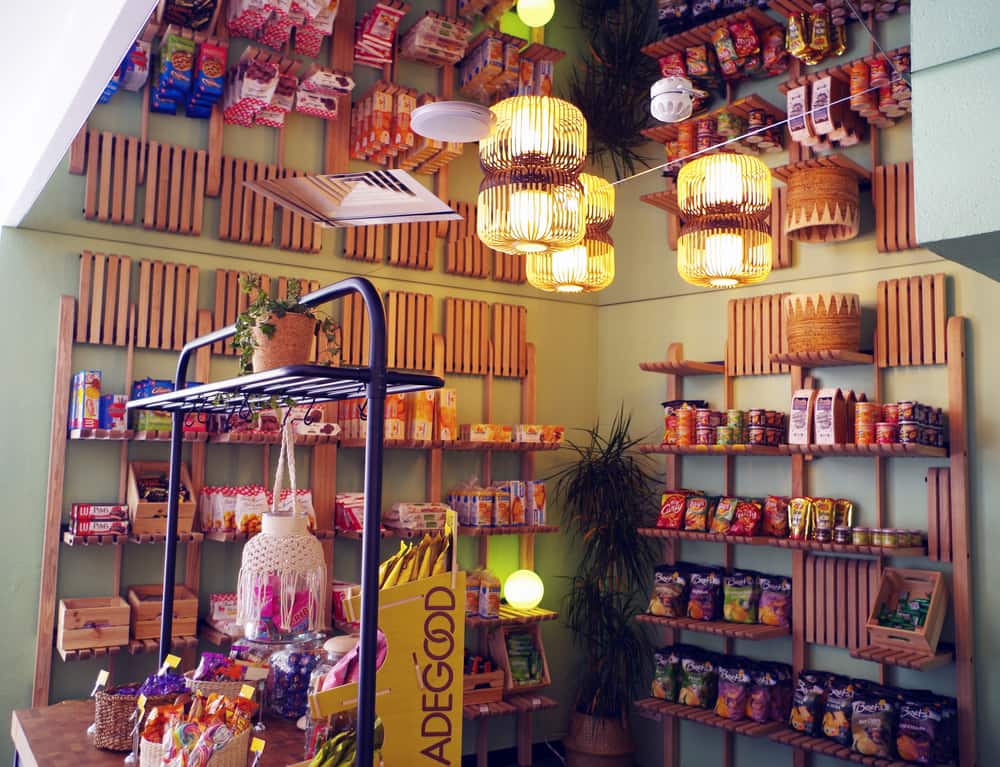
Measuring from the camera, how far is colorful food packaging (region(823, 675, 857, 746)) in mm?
4398

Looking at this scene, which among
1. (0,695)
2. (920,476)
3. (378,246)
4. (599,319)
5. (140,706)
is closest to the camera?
(140,706)

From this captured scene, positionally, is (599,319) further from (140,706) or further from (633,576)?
(140,706)

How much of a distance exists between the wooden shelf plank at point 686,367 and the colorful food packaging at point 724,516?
78cm

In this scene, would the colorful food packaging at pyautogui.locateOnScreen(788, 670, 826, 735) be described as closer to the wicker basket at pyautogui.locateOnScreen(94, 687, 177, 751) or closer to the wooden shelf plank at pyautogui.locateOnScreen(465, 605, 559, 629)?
the wooden shelf plank at pyautogui.locateOnScreen(465, 605, 559, 629)

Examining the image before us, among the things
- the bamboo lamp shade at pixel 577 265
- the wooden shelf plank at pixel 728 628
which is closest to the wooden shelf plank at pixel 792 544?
the wooden shelf plank at pixel 728 628

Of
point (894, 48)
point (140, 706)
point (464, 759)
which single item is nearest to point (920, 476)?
point (894, 48)

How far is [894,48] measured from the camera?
15.5ft

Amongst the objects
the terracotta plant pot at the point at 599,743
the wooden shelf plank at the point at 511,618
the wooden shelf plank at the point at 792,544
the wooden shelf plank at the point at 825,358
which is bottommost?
the terracotta plant pot at the point at 599,743

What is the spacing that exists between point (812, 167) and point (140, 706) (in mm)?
3811

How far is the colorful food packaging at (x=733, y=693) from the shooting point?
4.81 m

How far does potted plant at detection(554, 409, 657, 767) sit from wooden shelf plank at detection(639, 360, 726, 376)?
0.54 meters

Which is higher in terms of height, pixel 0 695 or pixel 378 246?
pixel 378 246

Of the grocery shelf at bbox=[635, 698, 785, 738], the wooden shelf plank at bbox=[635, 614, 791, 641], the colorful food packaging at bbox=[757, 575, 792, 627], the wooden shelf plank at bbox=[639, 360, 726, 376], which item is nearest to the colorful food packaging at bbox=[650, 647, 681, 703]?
Answer: the grocery shelf at bbox=[635, 698, 785, 738]

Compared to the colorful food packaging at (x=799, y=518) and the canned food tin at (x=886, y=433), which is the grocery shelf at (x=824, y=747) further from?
the canned food tin at (x=886, y=433)
